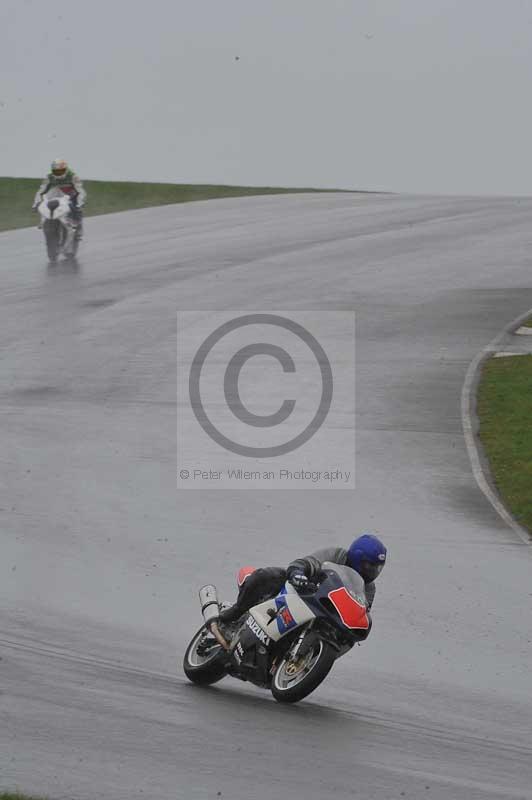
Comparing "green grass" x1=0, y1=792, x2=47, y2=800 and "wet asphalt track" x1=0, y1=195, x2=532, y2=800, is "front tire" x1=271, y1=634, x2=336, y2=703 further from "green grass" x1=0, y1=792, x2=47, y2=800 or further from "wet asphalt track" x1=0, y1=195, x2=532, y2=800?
"green grass" x1=0, y1=792, x2=47, y2=800

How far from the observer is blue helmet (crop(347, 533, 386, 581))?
30.6ft

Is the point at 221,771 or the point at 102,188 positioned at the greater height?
the point at 102,188

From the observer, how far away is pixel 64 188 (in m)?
30.3

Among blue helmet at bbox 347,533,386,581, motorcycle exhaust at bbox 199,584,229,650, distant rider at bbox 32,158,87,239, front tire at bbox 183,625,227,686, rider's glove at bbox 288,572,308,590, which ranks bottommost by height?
front tire at bbox 183,625,227,686

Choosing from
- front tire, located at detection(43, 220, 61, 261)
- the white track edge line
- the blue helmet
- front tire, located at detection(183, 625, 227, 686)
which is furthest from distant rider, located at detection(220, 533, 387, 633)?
front tire, located at detection(43, 220, 61, 261)

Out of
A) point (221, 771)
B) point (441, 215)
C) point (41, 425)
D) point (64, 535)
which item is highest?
point (441, 215)

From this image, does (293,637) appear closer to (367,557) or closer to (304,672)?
(304,672)

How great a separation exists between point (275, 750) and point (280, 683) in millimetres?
1131

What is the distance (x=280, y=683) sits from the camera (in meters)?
9.20

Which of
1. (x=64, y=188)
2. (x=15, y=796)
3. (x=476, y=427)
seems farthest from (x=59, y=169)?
(x=15, y=796)

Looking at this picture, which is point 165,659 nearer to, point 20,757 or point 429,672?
point 429,672

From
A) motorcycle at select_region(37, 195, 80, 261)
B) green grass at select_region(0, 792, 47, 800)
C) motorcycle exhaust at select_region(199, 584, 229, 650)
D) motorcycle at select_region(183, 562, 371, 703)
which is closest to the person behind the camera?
green grass at select_region(0, 792, 47, 800)

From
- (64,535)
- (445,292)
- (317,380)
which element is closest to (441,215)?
(445,292)

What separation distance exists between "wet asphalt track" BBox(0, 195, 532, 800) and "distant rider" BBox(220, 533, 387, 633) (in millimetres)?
679
